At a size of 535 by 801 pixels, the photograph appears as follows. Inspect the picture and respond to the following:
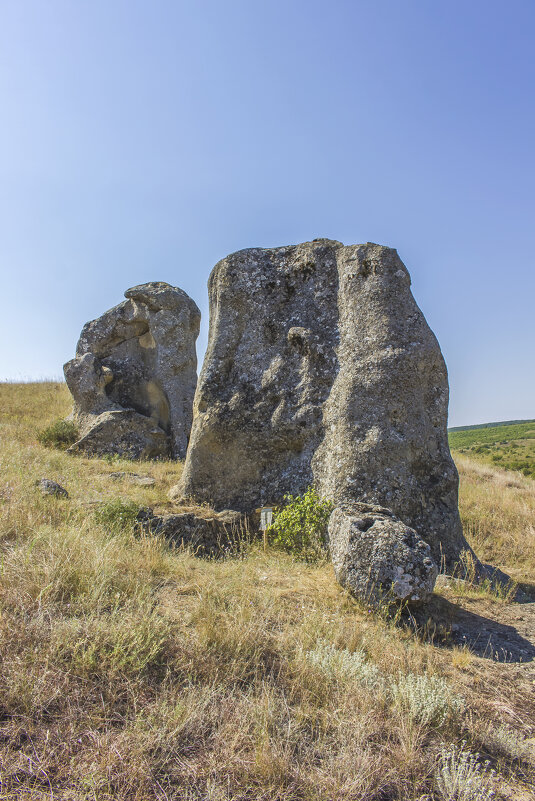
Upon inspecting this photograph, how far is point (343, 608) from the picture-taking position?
14.7 feet

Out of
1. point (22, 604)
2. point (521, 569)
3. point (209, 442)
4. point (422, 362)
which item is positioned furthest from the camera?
point (209, 442)

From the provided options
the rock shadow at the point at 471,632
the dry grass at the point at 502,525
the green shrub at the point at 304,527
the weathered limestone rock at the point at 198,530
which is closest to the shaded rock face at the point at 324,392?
the green shrub at the point at 304,527

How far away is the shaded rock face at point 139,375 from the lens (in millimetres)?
13141

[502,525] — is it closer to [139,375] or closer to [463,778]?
[463,778]

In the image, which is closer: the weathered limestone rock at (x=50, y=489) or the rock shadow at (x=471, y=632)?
the rock shadow at (x=471, y=632)

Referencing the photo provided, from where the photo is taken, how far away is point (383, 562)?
445 cm

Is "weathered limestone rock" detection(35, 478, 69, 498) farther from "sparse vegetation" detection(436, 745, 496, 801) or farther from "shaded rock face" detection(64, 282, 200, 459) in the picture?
"sparse vegetation" detection(436, 745, 496, 801)

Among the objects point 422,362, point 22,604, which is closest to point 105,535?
point 22,604

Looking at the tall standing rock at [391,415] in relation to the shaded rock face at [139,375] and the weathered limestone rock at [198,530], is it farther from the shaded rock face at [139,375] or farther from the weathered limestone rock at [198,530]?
the shaded rock face at [139,375]

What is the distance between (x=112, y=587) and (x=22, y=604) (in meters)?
0.72

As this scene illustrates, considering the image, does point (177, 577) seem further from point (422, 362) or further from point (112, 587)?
point (422, 362)

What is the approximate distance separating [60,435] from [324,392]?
31.1ft

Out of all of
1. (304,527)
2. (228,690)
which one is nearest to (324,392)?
(304,527)

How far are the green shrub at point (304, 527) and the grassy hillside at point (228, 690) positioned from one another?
1.15m
